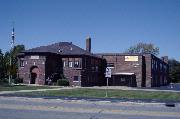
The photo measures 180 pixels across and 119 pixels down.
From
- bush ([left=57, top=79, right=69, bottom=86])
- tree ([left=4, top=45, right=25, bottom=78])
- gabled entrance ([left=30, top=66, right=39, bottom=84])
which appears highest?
tree ([left=4, top=45, right=25, bottom=78])

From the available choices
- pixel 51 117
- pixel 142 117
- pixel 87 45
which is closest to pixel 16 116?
pixel 51 117

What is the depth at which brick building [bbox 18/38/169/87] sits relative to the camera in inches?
2379

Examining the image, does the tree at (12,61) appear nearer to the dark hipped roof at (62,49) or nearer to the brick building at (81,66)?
the brick building at (81,66)

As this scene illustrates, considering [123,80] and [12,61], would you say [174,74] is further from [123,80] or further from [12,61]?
[12,61]

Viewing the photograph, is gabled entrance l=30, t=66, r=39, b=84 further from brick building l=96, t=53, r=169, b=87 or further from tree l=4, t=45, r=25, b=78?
brick building l=96, t=53, r=169, b=87

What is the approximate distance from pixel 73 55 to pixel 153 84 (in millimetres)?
22760

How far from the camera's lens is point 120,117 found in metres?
14.4

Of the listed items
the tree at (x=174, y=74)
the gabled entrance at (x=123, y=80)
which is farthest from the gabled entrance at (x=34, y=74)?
the tree at (x=174, y=74)

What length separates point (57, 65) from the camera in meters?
64.1

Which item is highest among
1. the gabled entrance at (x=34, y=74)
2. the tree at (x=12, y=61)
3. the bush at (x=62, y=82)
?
the tree at (x=12, y=61)

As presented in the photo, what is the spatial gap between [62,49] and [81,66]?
290 inches

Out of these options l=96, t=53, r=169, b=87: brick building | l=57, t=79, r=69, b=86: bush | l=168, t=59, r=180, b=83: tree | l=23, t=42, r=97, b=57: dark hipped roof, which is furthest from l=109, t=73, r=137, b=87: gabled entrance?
l=168, t=59, r=180, b=83: tree

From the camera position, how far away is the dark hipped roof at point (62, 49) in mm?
63213

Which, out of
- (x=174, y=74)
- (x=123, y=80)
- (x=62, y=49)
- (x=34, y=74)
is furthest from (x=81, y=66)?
(x=174, y=74)
